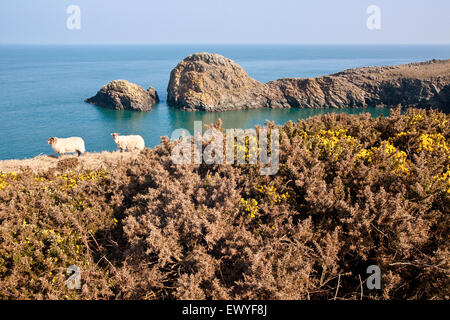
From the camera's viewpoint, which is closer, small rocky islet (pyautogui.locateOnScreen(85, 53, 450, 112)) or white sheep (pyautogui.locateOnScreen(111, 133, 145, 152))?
white sheep (pyautogui.locateOnScreen(111, 133, 145, 152))

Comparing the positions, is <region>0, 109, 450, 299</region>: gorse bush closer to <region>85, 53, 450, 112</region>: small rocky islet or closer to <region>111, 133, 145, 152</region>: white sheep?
<region>111, 133, 145, 152</region>: white sheep

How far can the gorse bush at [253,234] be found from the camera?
408 cm

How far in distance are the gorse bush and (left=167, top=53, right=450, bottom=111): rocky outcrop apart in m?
72.7

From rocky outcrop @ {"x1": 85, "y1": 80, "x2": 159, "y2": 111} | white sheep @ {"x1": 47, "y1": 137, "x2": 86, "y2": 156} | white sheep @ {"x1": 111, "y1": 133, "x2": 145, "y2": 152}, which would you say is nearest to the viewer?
white sheep @ {"x1": 47, "y1": 137, "x2": 86, "y2": 156}

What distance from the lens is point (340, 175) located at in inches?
218

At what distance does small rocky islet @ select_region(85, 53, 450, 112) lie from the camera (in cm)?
7550

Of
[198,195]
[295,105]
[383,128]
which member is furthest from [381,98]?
[198,195]

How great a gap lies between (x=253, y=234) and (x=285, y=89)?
281ft

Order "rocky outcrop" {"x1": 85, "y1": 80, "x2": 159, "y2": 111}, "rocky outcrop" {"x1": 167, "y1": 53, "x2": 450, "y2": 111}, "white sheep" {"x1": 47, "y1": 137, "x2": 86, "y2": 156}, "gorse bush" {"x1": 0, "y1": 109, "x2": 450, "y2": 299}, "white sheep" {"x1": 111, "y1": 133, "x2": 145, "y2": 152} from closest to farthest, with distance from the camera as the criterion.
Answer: "gorse bush" {"x1": 0, "y1": 109, "x2": 450, "y2": 299}, "white sheep" {"x1": 47, "y1": 137, "x2": 86, "y2": 156}, "white sheep" {"x1": 111, "y1": 133, "x2": 145, "y2": 152}, "rocky outcrop" {"x1": 85, "y1": 80, "x2": 159, "y2": 111}, "rocky outcrop" {"x1": 167, "y1": 53, "x2": 450, "y2": 111}

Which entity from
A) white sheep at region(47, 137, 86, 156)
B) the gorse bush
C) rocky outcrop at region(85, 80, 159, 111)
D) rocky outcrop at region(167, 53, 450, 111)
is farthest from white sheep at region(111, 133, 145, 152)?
rocky outcrop at region(167, 53, 450, 111)

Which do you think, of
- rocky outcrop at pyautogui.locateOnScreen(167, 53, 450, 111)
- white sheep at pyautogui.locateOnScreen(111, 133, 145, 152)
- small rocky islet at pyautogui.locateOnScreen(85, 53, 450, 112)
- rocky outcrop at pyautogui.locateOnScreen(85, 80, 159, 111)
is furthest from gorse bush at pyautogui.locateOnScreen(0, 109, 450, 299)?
rocky outcrop at pyautogui.locateOnScreen(167, 53, 450, 111)

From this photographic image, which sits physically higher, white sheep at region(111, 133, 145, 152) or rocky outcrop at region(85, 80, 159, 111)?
rocky outcrop at region(85, 80, 159, 111)

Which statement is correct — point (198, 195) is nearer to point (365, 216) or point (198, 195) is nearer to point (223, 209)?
point (223, 209)
